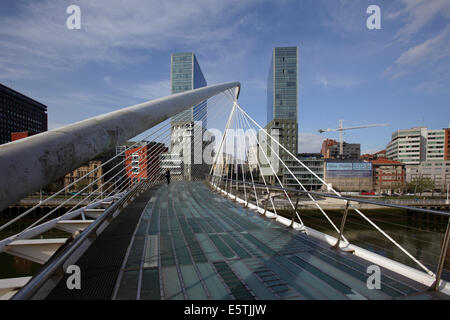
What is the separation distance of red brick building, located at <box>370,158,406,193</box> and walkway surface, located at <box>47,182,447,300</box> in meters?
70.5

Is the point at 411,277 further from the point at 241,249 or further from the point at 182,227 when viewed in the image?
the point at 182,227

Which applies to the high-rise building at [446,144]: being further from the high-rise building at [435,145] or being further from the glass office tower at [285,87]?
the glass office tower at [285,87]

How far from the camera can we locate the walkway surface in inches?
83.2

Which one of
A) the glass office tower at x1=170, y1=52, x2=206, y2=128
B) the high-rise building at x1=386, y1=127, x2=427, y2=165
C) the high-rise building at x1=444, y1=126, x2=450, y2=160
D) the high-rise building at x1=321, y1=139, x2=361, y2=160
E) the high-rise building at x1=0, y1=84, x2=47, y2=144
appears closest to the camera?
the high-rise building at x1=0, y1=84, x2=47, y2=144

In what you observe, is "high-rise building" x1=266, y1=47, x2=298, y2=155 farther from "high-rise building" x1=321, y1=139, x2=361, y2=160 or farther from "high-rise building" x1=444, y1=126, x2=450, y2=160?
"high-rise building" x1=444, y1=126, x2=450, y2=160

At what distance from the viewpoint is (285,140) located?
64688 mm

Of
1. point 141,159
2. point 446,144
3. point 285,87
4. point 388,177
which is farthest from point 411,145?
point 141,159

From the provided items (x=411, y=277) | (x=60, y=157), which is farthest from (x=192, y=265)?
(x=411, y=277)

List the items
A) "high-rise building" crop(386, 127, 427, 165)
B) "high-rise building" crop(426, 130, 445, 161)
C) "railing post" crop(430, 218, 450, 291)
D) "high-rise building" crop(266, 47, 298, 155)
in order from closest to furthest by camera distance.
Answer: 1. "railing post" crop(430, 218, 450, 291)
2. "high-rise building" crop(426, 130, 445, 161)
3. "high-rise building" crop(386, 127, 427, 165)
4. "high-rise building" crop(266, 47, 298, 155)

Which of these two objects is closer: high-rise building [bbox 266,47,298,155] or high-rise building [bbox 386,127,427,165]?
high-rise building [bbox 386,127,427,165]

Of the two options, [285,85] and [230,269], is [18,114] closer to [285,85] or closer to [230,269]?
[285,85]

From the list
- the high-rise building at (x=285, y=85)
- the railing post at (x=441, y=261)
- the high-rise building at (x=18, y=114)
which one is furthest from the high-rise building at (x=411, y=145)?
the high-rise building at (x=18, y=114)

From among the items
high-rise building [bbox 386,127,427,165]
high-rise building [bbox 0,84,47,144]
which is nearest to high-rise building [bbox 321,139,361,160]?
high-rise building [bbox 386,127,427,165]

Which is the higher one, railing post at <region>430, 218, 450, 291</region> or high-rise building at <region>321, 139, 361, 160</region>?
high-rise building at <region>321, 139, 361, 160</region>
